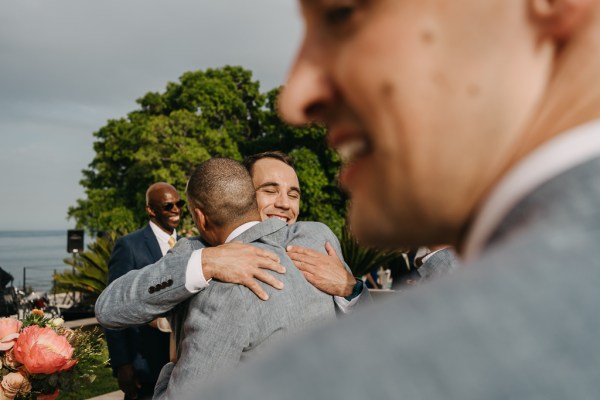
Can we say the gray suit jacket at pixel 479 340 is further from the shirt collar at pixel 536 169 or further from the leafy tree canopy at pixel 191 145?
the leafy tree canopy at pixel 191 145

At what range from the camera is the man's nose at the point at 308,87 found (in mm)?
683

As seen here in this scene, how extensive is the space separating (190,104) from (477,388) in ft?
106

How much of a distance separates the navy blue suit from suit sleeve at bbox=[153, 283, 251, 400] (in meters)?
2.97

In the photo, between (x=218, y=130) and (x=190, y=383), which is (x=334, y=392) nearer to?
(x=190, y=383)

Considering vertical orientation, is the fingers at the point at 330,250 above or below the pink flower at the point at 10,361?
above

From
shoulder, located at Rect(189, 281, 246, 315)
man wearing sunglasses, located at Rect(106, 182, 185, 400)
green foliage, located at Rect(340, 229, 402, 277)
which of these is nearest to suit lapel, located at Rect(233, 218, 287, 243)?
shoulder, located at Rect(189, 281, 246, 315)

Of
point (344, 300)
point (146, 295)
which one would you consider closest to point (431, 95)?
point (146, 295)

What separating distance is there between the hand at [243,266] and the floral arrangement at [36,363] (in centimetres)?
144

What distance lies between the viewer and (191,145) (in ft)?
96.1

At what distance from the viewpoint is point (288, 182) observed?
4188mm

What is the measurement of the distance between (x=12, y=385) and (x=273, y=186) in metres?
2.00

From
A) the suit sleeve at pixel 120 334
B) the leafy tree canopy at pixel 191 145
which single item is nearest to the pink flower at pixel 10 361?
the suit sleeve at pixel 120 334

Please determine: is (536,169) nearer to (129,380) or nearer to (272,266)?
(272,266)

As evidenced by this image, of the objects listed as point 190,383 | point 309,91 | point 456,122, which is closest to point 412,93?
point 456,122
